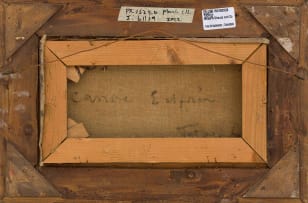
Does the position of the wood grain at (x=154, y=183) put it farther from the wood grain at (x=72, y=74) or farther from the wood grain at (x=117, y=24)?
the wood grain at (x=117, y=24)

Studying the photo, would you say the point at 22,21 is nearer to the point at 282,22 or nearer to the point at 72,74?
the point at 72,74

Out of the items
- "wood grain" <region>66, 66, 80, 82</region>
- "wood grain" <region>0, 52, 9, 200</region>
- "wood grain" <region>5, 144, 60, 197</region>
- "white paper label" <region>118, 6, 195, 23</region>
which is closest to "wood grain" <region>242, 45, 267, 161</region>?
"white paper label" <region>118, 6, 195, 23</region>

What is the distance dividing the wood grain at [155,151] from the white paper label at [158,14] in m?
0.43

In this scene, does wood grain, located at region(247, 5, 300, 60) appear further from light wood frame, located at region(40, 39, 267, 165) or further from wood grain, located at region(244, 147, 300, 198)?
wood grain, located at region(244, 147, 300, 198)

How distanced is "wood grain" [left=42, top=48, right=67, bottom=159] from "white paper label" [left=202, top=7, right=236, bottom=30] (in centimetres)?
54

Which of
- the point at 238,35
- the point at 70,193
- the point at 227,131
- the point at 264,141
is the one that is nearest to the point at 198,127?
the point at 227,131

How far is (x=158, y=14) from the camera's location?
2.02 meters

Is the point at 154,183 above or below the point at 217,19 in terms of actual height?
below

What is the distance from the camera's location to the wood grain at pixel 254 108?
1.99 metres

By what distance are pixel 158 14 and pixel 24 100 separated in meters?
0.58

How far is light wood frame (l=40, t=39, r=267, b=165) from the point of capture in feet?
6.51

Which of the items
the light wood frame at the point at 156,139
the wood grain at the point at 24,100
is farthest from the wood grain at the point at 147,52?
the wood grain at the point at 24,100

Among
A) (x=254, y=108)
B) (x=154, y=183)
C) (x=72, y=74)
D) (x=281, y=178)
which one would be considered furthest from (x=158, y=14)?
(x=281, y=178)

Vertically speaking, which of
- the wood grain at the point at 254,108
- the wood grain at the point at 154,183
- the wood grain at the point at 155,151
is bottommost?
the wood grain at the point at 154,183
